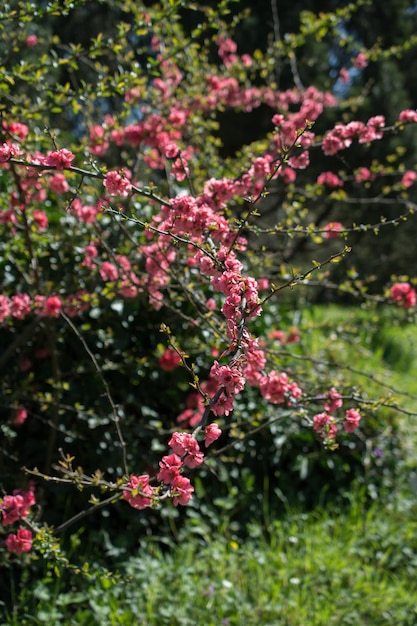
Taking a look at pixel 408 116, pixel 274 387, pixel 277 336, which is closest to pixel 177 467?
pixel 274 387

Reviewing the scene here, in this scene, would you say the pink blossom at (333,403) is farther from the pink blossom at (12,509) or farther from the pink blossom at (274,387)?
the pink blossom at (12,509)

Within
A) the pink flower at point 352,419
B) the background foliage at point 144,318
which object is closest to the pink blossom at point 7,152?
the background foliage at point 144,318

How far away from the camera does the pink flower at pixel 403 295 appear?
2504mm

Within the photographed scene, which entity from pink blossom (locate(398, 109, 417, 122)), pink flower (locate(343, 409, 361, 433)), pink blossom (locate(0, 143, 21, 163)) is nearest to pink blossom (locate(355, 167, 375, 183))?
pink blossom (locate(398, 109, 417, 122))

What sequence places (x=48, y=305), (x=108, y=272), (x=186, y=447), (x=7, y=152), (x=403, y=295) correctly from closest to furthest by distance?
1. (x=186, y=447)
2. (x=7, y=152)
3. (x=48, y=305)
4. (x=108, y=272)
5. (x=403, y=295)

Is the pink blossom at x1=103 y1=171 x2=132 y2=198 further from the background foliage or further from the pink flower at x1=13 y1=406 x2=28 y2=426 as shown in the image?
the pink flower at x1=13 y1=406 x2=28 y2=426

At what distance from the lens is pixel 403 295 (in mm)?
2520

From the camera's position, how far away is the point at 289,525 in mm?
3096

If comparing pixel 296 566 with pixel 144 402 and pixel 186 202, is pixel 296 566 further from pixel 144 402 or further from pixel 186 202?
pixel 186 202

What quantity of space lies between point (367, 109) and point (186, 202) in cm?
576

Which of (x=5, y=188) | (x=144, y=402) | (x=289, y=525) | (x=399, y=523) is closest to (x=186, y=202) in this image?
(x=144, y=402)

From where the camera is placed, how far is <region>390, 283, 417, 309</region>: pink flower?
2.50 metres

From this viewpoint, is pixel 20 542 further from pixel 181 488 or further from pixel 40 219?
pixel 40 219

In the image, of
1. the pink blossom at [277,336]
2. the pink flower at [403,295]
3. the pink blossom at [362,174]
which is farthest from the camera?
the pink blossom at [277,336]
